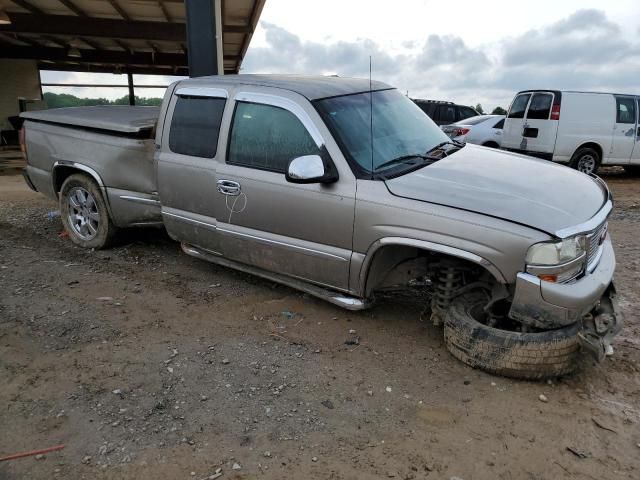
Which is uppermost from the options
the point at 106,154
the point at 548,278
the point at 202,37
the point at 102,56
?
the point at 102,56

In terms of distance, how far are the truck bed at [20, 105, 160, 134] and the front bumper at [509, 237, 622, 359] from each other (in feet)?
12.8

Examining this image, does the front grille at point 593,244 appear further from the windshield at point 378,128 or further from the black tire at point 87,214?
the black tire at point 87,214

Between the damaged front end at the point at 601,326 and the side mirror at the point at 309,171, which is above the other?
the side mirror at the point at 309,171

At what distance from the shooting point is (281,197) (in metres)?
3.84

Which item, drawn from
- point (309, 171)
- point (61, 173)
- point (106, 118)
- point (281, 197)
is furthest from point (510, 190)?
point (61, 173)

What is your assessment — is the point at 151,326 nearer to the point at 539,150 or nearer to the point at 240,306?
the point at 240,306

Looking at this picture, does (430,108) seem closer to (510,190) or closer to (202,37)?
(202,37)

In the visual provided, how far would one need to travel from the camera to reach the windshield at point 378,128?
366 centimetres

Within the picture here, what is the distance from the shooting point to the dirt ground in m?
2.54

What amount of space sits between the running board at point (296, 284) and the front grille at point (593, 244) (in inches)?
58.9

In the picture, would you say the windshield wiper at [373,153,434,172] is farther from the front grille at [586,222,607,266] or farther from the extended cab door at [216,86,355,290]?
the front grille at [586,222,607,266]

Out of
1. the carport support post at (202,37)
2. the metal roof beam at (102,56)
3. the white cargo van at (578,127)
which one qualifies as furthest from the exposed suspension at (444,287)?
the metal roof beam at (102,56)

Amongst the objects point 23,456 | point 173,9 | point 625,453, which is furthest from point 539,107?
point 23,456

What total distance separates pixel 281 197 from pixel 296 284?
2.35ft
